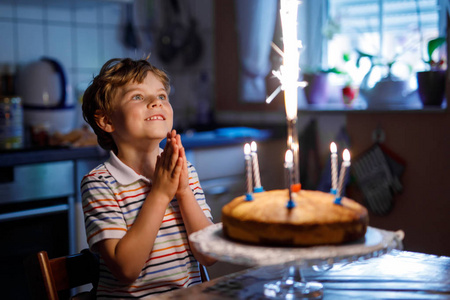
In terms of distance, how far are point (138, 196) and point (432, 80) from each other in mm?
1650

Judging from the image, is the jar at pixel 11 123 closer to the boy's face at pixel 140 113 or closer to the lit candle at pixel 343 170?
the boy's face at pixel 140 113

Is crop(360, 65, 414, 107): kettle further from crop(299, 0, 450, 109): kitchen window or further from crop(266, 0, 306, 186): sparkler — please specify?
crop(266, 0, 306, 186): sparkler

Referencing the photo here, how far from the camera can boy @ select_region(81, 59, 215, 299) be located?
1002 mm

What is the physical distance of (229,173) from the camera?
280cm

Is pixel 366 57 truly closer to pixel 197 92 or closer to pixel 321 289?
pixel 197 92

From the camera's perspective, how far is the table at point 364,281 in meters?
0.92

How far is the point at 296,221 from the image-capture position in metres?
0.79

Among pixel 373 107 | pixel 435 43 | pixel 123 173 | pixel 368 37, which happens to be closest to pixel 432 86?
pixel 435 43

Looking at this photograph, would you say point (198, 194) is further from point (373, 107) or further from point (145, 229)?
point (373, 107)

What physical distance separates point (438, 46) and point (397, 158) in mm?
506

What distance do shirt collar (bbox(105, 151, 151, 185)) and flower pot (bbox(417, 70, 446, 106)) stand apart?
5.25ft

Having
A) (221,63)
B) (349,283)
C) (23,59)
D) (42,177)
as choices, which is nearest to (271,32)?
(221,63)

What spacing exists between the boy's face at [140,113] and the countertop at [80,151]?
101 cm

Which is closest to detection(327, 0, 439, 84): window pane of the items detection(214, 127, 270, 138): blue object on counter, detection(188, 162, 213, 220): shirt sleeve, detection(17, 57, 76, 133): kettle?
detection(214, 127, 270, 138): blue object on counter
